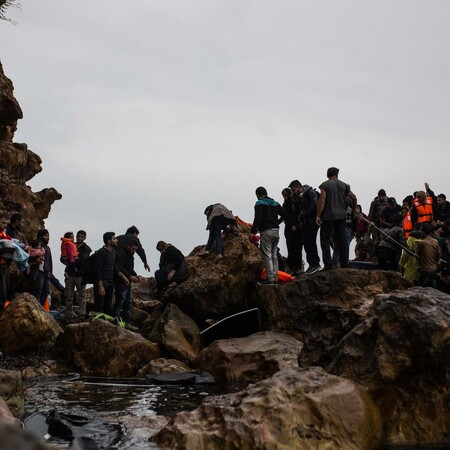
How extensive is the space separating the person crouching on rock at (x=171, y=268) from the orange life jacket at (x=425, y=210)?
6.88 meters

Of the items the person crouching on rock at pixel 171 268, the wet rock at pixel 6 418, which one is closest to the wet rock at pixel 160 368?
the person crouching on rock at pixel 171 268

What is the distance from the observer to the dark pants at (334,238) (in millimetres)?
16391

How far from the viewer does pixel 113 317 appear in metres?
18.3

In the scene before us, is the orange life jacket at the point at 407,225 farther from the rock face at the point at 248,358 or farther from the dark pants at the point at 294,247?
the rock face at the point at 248,358

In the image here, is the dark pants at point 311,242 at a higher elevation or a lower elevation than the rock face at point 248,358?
higher

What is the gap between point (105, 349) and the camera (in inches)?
614

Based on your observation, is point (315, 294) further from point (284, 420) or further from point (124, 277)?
point (284, 420)

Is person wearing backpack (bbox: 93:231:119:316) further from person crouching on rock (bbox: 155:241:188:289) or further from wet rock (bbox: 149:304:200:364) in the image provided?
person crouching on rock (bbox: 155:241:188:289)

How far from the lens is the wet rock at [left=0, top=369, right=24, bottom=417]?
9.03 metres

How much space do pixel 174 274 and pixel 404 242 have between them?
21.5 ft

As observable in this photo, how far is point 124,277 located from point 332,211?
240 inches

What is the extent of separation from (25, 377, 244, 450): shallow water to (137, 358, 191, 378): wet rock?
0.92 meters

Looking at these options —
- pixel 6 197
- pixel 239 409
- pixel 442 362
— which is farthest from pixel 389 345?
pixel 6 197

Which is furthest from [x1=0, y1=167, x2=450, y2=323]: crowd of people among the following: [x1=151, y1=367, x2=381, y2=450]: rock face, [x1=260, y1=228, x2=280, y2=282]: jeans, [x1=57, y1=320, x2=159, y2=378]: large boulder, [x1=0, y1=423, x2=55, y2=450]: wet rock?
[x1=0, y1=423, x2=55, y2=450]: wet rock
